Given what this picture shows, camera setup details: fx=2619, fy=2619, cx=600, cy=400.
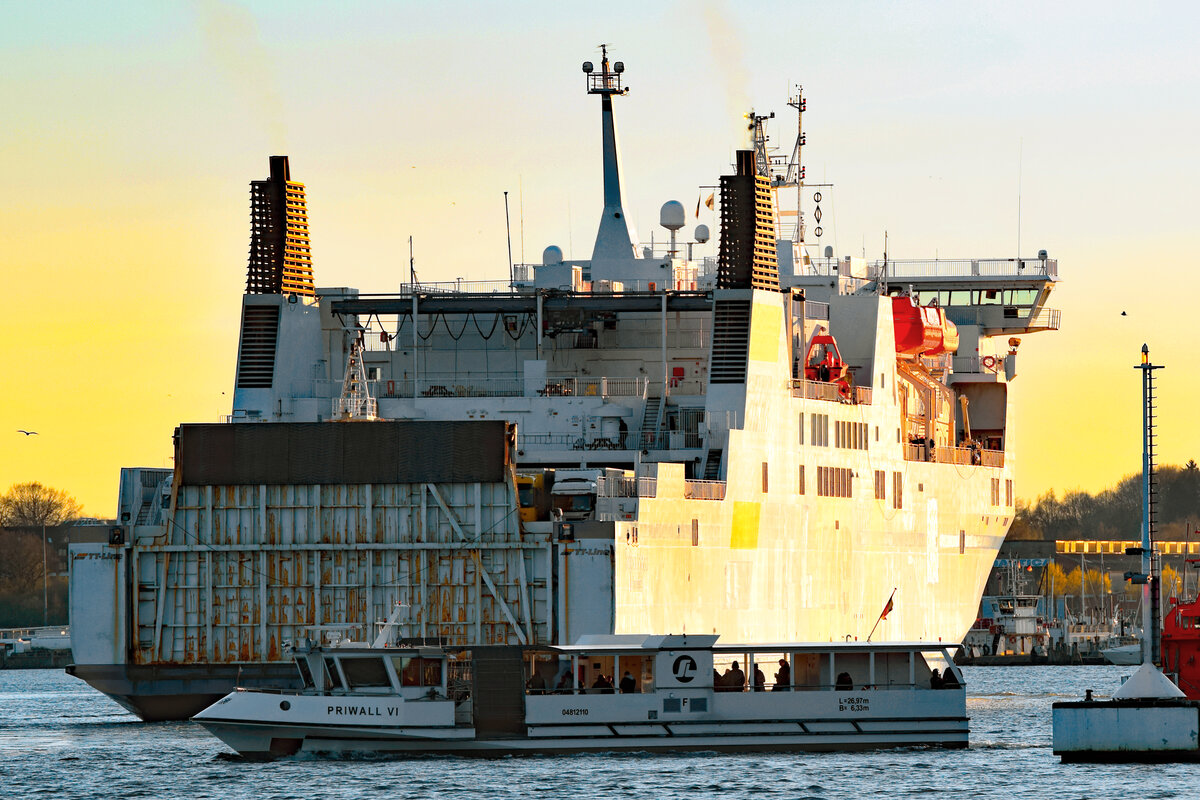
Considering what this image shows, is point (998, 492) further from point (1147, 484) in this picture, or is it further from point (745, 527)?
point (1147, 484)

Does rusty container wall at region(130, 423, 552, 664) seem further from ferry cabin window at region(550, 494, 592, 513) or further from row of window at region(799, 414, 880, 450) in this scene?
row of window at region(799, 414, 880, 450)

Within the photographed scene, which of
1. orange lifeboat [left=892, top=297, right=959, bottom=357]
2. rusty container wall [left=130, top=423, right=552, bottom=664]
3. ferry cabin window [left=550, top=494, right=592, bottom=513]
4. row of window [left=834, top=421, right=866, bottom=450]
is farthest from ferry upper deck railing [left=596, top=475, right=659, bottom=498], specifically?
orange lifeboat [left=892, top=297, right=959, bottom=357]

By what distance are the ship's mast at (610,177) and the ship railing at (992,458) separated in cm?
1906

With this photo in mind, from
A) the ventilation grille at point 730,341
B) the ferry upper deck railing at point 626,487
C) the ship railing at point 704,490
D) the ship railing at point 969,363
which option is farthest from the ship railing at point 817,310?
the ferry upper deck railing at point 626,487

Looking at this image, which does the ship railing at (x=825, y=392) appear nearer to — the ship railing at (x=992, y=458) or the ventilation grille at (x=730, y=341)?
the ventilation grille at (x=730, y=341)

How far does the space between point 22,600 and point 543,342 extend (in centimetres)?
10423

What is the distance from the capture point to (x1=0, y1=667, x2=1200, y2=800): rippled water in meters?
51.9

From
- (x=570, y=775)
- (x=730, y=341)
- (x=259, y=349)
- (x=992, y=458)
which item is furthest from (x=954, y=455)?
(x=570, y=775)

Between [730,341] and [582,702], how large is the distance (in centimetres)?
1762

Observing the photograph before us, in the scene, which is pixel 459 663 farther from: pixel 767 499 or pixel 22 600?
pixel 22 600

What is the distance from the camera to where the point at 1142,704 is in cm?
5544

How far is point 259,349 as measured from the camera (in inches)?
2955

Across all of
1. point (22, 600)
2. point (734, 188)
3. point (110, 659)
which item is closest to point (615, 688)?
point (110, 659)

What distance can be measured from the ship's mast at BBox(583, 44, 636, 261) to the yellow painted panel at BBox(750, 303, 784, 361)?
38.9 feet
